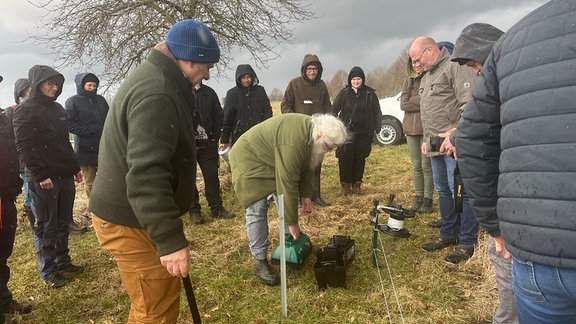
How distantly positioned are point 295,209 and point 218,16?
20.4 ft

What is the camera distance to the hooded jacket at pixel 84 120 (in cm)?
500

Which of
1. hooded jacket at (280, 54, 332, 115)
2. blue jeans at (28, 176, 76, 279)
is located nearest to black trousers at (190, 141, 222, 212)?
hooded jacket at (280, 54, 332, 115)

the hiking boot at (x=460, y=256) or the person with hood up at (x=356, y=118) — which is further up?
the person with hood up at (x=356, y=118)

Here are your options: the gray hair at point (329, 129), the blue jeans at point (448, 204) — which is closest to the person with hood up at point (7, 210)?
the gray hair at point (329, 129)

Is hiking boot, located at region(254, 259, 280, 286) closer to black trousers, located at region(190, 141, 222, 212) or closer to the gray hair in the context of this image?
the gray hair

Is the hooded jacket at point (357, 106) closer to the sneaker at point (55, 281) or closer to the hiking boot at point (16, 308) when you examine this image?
the sneaker at point (55, 281)

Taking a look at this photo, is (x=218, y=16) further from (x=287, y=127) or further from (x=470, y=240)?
(x=470, y=240)

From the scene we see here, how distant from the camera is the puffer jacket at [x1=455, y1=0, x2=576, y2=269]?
1.09m

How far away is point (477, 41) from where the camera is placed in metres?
2.30

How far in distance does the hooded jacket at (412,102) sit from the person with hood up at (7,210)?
175 inches

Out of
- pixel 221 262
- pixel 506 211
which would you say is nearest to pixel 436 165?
pixel 221 262

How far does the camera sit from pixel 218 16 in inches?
310

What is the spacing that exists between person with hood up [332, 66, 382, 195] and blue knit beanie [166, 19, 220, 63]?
4.02 meters

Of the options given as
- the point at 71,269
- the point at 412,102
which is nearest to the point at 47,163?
the point at 71,269
